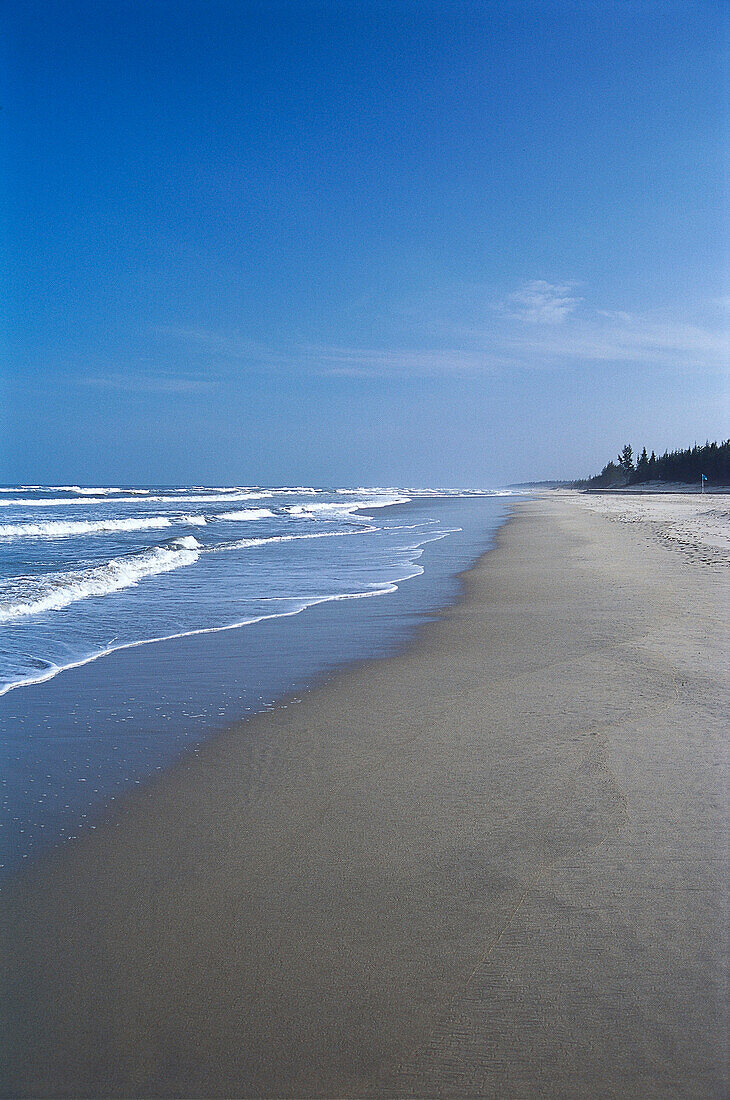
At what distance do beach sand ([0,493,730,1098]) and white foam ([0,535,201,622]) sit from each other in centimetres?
585

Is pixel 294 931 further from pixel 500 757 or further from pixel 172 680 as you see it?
pixel 172 680

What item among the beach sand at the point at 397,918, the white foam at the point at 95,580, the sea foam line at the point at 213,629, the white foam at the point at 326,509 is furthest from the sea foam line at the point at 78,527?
the beach sand at the point at 397,918

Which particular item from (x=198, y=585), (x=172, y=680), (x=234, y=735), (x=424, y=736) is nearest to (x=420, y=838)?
(x=424, y=736)

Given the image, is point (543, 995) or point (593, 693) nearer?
point (543, 995)

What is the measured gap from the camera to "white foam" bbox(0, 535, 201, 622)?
905 cm

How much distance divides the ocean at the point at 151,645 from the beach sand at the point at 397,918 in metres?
0.47

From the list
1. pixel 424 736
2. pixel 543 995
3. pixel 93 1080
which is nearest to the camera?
pixel 93 1080

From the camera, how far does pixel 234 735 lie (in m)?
4.39

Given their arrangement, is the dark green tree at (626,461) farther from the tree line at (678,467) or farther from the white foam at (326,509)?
the white foam at (326,509)

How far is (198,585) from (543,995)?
996 centimetres

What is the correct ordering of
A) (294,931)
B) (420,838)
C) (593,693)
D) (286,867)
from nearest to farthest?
(294,931) → (286,867) → (420,838) → (593,693)

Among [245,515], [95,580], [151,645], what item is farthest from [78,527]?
[151,645]

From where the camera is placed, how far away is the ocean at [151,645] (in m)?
3.84

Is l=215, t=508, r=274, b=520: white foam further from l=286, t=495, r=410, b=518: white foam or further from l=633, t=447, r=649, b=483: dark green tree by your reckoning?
l=633, t=447, r=649, b=483: dark green tree
